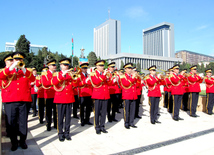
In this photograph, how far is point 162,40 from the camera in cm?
17738

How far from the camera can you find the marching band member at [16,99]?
14.2ft

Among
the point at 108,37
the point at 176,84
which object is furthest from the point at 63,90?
the point at 108,37

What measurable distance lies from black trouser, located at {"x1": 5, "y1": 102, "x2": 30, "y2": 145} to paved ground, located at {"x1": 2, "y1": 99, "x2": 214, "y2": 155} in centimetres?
36

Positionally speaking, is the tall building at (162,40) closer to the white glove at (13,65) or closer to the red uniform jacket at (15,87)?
the red uniform jacket at (15,87)

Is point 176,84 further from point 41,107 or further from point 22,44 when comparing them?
point 22,44

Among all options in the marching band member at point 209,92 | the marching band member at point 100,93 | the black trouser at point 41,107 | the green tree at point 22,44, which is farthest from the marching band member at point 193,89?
the green tree at point 22,44

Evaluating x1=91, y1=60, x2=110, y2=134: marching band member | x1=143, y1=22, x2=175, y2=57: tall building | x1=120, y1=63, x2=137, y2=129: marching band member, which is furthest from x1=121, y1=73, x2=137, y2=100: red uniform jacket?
x1=143, y1=22, x2=175, y2=57: tall building

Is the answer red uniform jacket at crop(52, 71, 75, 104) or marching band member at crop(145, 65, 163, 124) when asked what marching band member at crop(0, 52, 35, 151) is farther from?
marching band member at crop(145, 65, 163, 124)

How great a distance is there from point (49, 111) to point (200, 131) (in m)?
5.20

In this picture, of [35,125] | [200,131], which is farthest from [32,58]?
[200,131]

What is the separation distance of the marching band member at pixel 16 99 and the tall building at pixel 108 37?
148m

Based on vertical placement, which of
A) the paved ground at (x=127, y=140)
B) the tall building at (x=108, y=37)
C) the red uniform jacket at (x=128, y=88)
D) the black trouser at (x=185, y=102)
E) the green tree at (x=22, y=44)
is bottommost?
the paved ground at (x=127, y=140)

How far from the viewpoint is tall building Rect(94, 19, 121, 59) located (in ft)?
513

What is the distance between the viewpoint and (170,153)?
420cm
